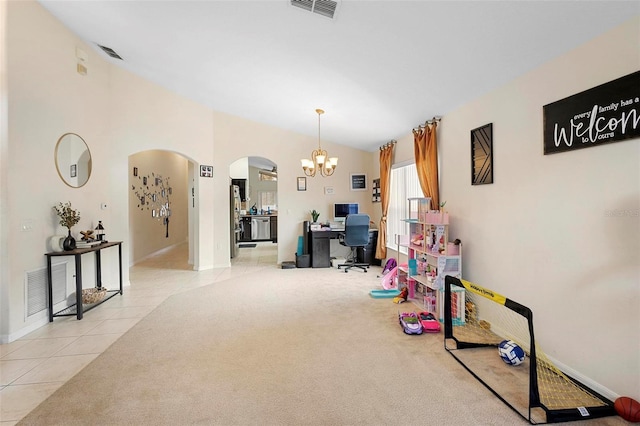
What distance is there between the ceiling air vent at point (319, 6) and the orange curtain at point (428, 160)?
2.07 metres

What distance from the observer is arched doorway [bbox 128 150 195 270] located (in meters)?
6.24

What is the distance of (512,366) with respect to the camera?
228 cm

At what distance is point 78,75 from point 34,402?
375 cm

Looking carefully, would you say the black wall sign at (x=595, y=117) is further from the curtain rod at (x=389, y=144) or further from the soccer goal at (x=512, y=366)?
the curtain rod at (x=389, y=144)

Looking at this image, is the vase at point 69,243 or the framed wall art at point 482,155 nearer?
the framed wall art at point 482,155

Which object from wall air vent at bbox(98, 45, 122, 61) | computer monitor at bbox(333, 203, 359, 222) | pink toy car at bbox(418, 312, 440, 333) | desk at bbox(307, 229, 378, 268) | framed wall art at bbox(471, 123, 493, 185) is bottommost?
pink toy car at bbox(418, 312, 440, 333)

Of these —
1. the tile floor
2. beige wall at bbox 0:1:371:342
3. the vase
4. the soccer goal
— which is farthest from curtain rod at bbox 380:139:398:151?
the vase

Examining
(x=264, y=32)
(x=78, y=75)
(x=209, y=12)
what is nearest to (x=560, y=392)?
(x=264, y=32)

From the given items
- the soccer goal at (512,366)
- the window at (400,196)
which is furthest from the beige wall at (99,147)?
the soccer goal at (512,366)

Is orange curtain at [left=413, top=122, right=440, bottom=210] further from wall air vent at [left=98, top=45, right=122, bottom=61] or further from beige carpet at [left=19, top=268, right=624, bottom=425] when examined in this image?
wall air vent at [left=98, top=45, right=122, bottom=61]

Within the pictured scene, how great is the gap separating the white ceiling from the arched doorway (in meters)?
2.55

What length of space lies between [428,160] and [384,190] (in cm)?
173

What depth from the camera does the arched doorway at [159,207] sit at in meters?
6.24

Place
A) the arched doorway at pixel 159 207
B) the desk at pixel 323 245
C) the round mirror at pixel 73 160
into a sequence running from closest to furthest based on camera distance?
the round mirror at pixel 73 160 → the desk at pixel 323 245 → the arched doorway at pixel 159 207
